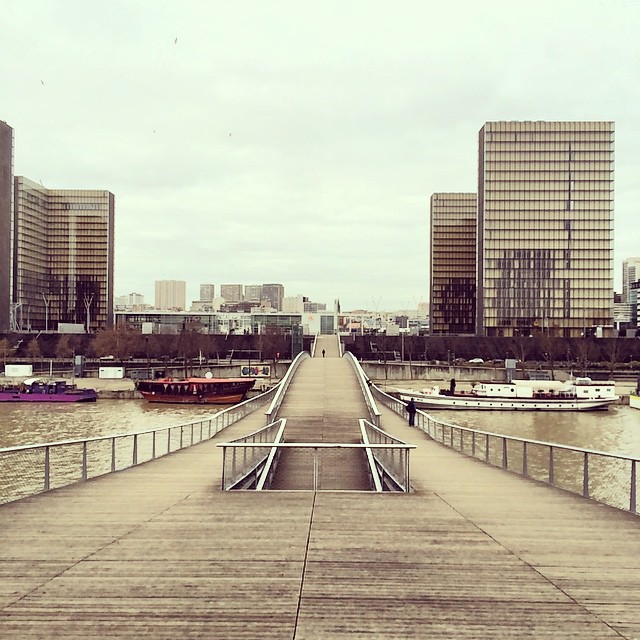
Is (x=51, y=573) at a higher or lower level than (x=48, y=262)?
lower

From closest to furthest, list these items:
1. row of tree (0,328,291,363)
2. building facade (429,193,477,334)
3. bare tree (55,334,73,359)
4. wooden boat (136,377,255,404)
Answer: wooden boat (136,377,255,404)
row of tree (0,328,291,363)
bare tree (55,334,73,359)
building facade (429,193,477,334)

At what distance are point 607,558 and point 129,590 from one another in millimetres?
5403

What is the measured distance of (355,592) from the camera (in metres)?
6.36

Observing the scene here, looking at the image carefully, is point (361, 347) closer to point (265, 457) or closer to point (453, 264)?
point (453, 264)

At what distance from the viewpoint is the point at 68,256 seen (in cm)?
14925

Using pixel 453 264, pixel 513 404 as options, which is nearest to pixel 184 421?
pixel 513 404

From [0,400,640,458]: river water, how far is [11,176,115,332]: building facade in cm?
9409

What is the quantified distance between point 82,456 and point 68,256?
467 ft

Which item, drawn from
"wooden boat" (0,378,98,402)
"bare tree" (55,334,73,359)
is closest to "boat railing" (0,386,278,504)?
"wooden boat" (0,378,98,402)

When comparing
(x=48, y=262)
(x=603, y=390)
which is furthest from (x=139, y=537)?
(x=48, y=262)

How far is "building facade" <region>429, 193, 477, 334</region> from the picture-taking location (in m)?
155

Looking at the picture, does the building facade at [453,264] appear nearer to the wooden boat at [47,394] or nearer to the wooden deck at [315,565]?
the wooden boat at [47,394]

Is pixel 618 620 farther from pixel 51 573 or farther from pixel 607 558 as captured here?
pixel 51 573

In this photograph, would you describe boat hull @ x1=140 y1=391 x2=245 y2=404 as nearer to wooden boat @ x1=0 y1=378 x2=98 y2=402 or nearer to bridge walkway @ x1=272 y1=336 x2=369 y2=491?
wooden boat @ x1=0 y1=378 x2=98 y2=402
